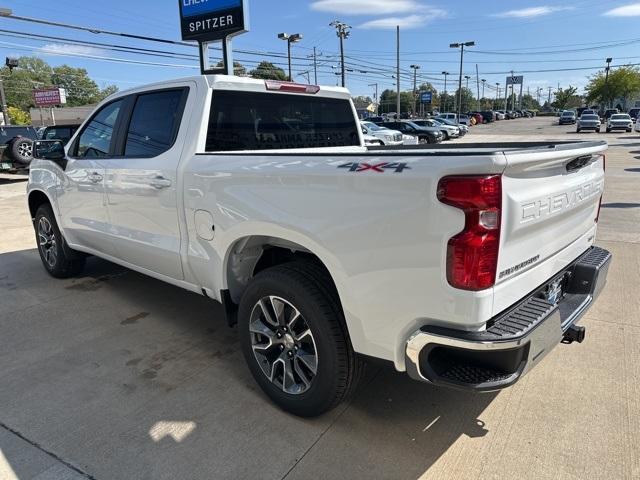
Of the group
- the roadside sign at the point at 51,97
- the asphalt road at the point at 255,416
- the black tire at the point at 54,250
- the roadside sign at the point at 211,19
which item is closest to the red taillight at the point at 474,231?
the asphalt road at the point at 255,416

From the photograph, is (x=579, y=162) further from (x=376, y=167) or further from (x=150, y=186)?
(x=150, y=186)

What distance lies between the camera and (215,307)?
4.54m

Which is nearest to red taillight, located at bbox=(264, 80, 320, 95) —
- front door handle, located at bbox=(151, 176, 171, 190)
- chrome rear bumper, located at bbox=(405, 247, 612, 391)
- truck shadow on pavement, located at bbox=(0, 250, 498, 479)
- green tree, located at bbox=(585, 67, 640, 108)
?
front door handle, located at bbox=(151, 176, 171, 190)

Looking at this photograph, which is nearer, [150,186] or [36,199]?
[150,186]

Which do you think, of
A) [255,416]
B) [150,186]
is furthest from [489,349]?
[150,186]

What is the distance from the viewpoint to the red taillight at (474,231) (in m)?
1.86

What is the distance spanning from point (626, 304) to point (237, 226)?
11.5ft

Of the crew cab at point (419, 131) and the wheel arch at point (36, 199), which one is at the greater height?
the crew cab at point (419, 131)

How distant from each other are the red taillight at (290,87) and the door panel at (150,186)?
66 centimetres

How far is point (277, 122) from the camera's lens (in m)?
3.79

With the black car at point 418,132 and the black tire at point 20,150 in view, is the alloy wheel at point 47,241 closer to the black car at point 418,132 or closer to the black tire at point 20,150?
the black tire at point 20,150

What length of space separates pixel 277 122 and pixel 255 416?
2.17 metres

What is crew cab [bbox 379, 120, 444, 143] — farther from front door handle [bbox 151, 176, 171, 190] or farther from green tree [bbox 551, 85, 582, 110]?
green tree [bbox 551, 85, 582, 110]

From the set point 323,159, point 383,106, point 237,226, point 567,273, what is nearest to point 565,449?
point 567,273
